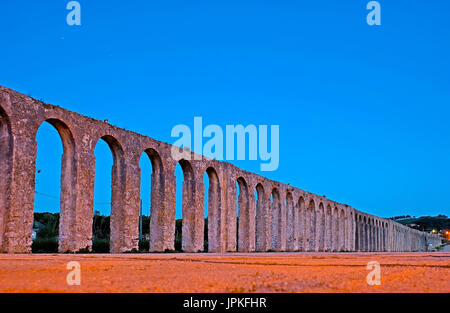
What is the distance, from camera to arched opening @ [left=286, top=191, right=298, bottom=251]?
3416 centimetres

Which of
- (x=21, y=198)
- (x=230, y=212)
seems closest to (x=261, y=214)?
(x=230, y=212)

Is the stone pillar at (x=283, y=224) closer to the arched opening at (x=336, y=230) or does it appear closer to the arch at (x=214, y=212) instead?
the arch at (x=214, y=212)

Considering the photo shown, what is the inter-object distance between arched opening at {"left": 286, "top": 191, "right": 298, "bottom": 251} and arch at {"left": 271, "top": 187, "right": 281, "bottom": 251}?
6.12 feet

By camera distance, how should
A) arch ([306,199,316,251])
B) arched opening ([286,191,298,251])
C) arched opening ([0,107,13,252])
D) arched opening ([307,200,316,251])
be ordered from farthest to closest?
arched opening ([307,200,316,251]) → arch ([306,199,316,251]) → arched opening ([286,191,298,251]) → arched opening ([0,107,13,252])

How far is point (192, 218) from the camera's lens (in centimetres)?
2217

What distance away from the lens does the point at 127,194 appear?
17828 millimetres

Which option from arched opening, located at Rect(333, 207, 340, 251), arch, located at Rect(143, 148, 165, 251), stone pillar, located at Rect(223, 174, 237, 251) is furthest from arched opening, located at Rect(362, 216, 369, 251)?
arch, located at Rect(143, 148, 165, 251)

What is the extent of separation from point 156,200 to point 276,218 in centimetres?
1354

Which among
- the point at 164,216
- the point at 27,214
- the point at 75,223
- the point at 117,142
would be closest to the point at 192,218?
the point at 164,216

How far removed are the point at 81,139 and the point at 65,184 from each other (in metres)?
1.48

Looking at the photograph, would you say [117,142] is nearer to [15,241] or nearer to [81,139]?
[81,139]

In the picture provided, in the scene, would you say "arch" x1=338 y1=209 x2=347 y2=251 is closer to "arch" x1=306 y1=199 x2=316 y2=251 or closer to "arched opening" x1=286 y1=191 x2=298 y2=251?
"arch" x1=306 y1=199 x2=316 y2=251

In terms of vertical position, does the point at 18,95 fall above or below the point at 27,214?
above

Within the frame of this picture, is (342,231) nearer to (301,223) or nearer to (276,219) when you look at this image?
(301,223)
